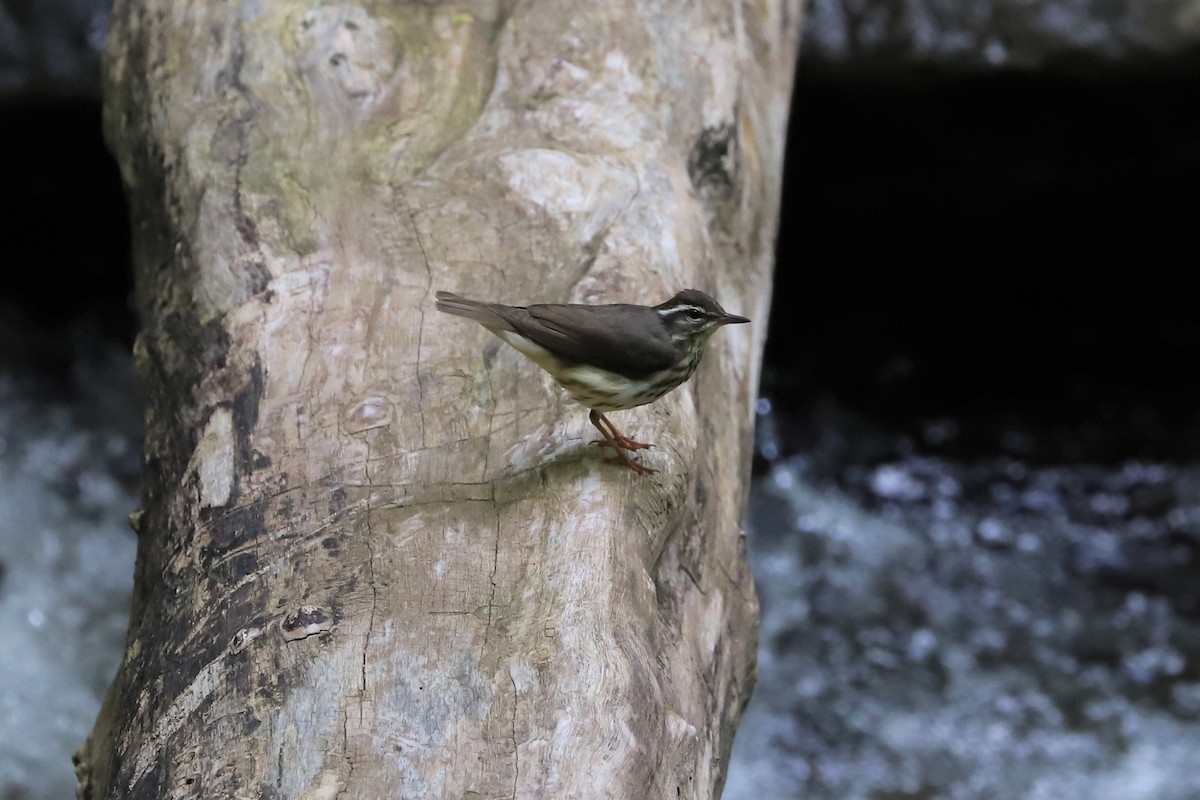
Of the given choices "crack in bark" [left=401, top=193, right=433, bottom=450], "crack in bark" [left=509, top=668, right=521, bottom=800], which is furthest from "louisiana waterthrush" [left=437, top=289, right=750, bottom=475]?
"crack in bark" [left=509, top=668, right=521, bottom=800]

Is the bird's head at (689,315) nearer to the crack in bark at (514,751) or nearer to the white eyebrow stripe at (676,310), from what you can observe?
the white eyebrow stripe at (676,310)

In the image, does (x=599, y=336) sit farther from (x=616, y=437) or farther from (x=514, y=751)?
(x=514, y=751)

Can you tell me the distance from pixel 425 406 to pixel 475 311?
1.10 feet

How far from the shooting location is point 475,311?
3277mm

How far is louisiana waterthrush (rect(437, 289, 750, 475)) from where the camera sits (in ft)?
10.5

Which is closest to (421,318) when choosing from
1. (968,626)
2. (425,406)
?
(425,406)

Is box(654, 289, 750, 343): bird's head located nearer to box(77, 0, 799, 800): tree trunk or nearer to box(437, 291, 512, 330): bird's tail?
box(77, 0, 799, 800): tree trunk

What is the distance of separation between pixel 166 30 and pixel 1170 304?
693cm

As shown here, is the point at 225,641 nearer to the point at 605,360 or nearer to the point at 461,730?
the point at 461,730

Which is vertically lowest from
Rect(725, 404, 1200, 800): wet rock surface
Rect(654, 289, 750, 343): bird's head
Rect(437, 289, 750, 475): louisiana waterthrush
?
Rect(725, 404, 1200, 800): wet rock surface

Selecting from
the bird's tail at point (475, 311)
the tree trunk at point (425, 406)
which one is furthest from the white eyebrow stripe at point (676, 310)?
the bird's tail at point (475, 311)

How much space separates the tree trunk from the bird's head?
0.92ft

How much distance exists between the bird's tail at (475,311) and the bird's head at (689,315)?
1.48 feet

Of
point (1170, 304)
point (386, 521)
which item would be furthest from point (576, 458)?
point (1170, 304)
